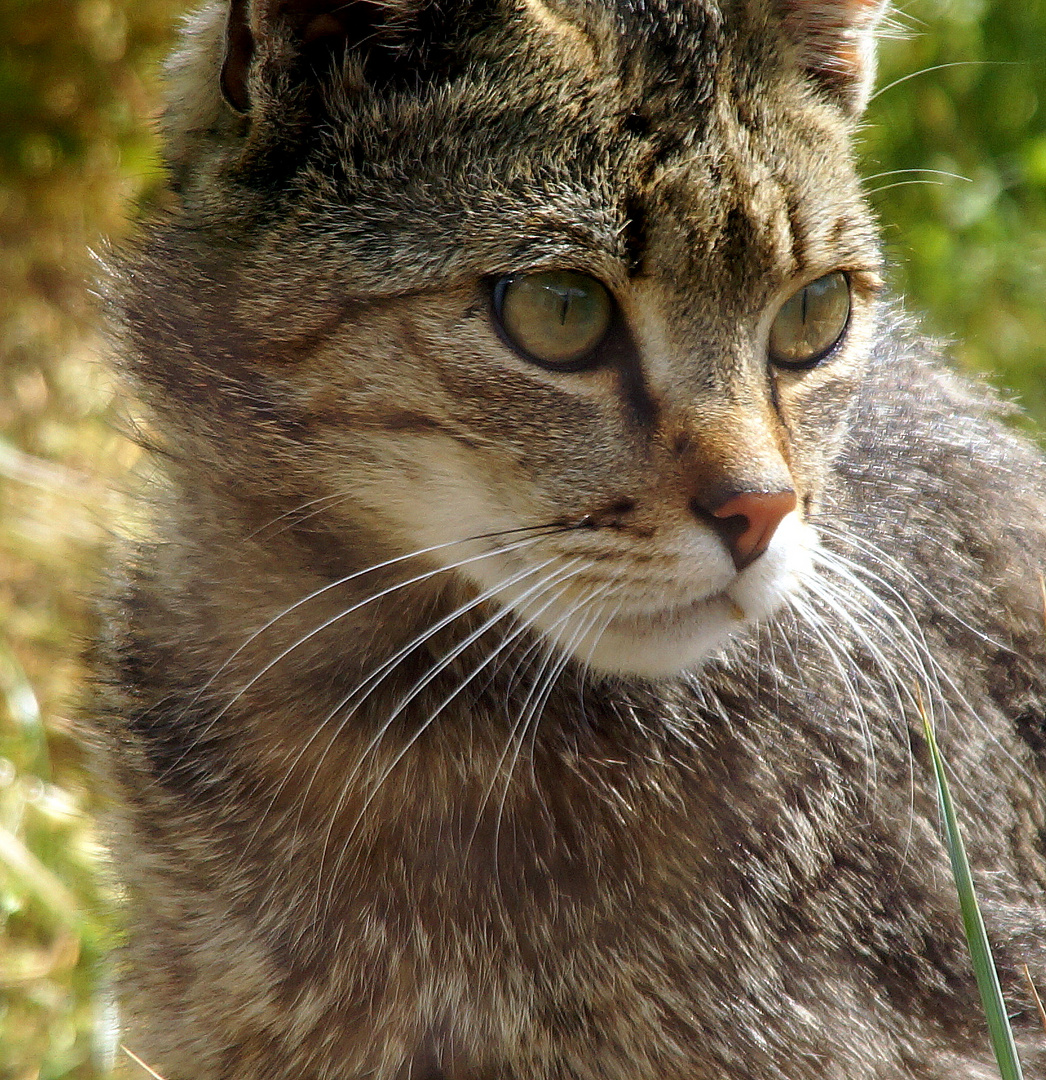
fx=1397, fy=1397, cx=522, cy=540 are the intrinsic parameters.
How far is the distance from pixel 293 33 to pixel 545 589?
74cm

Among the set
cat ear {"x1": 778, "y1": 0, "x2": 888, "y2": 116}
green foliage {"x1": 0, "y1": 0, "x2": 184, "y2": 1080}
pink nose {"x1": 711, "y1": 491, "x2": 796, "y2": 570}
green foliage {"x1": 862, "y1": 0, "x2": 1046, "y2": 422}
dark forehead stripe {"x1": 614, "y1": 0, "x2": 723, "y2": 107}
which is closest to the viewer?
pink nose {"x1": 711, "y1": 491, "x2": 796, "y2": 570}

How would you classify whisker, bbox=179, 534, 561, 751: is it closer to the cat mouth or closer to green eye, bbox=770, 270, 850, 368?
the cat mouth

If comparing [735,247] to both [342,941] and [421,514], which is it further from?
[342,941]


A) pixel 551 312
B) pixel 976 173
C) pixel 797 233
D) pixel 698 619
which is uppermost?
pixel 976 173

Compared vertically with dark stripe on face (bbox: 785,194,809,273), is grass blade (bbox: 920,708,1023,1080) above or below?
below

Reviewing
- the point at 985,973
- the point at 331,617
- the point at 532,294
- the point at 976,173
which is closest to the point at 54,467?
the point at 331,617

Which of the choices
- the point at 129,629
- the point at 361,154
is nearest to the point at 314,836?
the point at 129,629

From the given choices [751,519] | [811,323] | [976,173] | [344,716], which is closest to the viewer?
[751,519]

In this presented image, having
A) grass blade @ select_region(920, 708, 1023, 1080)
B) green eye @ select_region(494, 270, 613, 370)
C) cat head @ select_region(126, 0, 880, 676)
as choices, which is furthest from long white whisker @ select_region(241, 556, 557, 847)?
grass blade @ select_region(920, 708, 1023, 1080)

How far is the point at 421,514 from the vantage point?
5.69ft

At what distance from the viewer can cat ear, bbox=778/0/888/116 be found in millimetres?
1948

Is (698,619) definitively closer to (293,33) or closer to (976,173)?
(293,33)

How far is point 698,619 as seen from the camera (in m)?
1.71

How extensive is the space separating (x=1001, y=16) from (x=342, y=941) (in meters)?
3.76
